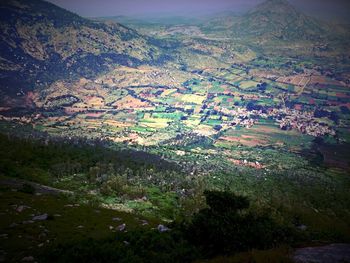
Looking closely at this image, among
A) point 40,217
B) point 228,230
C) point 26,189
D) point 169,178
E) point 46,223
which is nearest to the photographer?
point 228,230

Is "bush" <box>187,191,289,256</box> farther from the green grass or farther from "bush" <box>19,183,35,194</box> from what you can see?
"bush" <box>19,183,35,194</box>

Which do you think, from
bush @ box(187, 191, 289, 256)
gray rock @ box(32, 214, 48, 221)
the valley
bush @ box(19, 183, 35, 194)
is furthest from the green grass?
bush @ box(187, 191, 289, 256)

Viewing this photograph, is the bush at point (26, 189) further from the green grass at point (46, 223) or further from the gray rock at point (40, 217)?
the gray rock at point (40, 217)

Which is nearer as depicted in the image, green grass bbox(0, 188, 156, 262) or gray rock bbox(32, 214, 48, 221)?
green grass bbox(0, 188, 156, 262)

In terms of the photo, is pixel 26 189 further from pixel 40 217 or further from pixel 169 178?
pixel 169 178

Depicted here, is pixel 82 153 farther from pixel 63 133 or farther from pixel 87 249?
pixel 87 249

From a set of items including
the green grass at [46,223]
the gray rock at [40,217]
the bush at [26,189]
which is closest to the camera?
the green grass at [46,223]

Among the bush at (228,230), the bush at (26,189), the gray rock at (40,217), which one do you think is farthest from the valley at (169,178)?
the gray rock at (40,217)

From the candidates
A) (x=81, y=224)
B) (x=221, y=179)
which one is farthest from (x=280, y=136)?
(x=81, y=224)

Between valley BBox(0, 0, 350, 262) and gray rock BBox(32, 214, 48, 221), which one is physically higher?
gray rock BBox(32, 214, 48, 221)

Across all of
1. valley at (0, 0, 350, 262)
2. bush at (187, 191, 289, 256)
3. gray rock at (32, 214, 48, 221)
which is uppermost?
bush at (187, 191, 289, 256)

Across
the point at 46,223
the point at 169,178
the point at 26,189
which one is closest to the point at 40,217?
the point at 46,223
